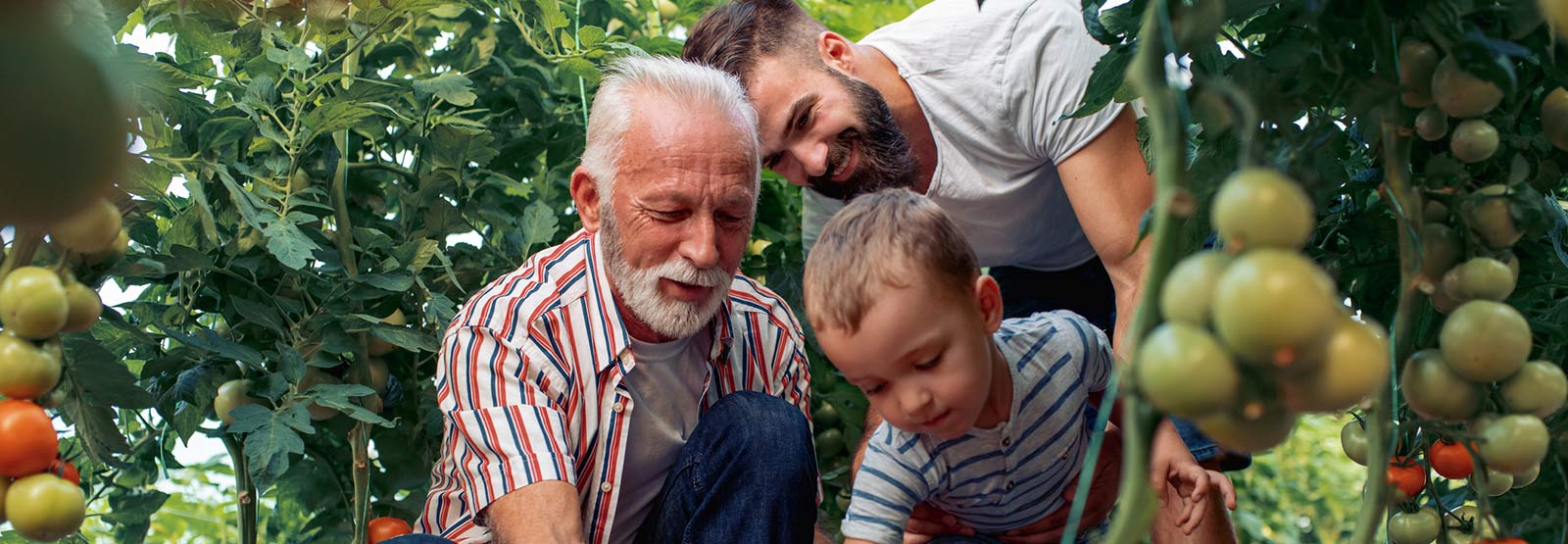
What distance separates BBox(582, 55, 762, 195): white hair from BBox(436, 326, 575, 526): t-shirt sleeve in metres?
0.26

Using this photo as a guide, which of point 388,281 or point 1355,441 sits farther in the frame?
point 388,281

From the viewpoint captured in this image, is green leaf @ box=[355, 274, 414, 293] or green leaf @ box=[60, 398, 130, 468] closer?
green leaf @ box=[60, 398, 130, 468]

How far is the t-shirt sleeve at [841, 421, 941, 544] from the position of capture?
4.54 feet

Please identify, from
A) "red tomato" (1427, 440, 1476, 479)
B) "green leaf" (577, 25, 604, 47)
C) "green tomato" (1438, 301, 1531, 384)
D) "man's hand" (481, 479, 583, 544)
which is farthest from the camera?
"green leaf" (577, 25, 604, 47)

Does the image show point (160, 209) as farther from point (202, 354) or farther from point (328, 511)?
point (328, 511)

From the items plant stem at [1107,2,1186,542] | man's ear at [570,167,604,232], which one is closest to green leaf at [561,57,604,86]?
man's ear at [570,167,604,232]

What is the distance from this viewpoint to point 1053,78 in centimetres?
184

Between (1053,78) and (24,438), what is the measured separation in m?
1.33

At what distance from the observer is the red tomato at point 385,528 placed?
182 centimetres

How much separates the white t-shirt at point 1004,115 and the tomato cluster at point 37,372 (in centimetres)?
121

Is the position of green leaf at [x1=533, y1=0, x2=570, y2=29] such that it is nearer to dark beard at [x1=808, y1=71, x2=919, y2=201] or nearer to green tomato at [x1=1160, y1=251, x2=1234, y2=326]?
dark beard at [x1=808, y1=71, x2=919, y2=201]

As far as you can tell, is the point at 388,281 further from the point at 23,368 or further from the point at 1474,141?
the point at 1474,141

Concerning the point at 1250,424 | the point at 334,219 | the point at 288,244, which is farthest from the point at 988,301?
the point at 334,219

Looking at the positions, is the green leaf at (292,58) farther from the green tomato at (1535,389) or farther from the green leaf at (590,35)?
the green tomato at (1535,389)
